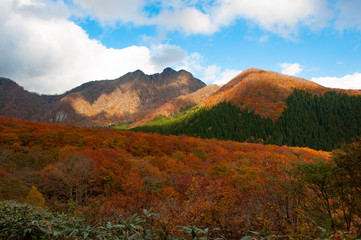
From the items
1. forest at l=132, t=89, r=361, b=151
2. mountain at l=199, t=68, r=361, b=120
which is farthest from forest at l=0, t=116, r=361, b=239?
mountain at l=199, t=68, r=361, b=120

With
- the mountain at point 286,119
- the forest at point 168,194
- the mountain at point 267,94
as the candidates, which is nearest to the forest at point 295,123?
the mountain at point 286,119

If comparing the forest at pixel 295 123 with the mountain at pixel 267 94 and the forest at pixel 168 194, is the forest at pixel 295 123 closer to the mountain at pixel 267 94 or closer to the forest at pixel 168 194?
the mountain at pixel 267 94

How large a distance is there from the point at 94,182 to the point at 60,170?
445 cm

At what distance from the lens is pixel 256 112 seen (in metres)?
133

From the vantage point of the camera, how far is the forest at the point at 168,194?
272cm

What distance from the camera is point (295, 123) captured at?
11519 centimetres

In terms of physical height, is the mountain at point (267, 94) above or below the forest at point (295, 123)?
above

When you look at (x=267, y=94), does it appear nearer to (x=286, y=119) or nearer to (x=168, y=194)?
(x=286, y=119)

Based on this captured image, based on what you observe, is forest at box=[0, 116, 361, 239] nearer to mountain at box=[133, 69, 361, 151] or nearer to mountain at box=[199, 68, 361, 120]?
mountain at box=[133, 69, 361, 151]

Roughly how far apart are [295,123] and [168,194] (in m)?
118

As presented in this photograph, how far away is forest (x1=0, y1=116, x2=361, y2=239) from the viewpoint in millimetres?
2721

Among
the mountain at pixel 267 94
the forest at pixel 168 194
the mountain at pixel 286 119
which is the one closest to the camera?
the forest at pixel 168 194

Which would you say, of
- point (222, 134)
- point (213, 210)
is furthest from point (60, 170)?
point (222, 134)

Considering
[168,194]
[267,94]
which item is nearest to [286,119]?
[267,94]
